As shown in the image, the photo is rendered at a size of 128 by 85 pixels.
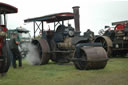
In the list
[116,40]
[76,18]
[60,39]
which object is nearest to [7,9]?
[76,18]

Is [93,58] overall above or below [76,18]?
below

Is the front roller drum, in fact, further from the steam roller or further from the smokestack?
the smokestack

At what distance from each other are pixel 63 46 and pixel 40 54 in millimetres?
1108

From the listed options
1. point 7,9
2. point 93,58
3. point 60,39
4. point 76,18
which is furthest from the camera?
point 60,39

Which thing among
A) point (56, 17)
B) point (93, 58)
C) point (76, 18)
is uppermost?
point (56, 17)

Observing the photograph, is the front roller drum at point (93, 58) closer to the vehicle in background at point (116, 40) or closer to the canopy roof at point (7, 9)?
the canopy roof at point (7, 9)

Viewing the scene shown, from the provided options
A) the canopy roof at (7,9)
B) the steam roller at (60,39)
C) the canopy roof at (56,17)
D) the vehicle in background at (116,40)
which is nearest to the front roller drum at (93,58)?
the steam roller at (60,39)

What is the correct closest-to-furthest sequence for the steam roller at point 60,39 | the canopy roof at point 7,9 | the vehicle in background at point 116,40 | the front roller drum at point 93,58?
the canopy roof at point 7,9, the front roller drum at point 93,58, the steam roller at point 60,39, the vehicle in background at point 116,40

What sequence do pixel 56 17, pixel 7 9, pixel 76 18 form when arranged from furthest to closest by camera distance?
1. pixel 56 17
2. pixel 76 18
3. pixel 7 9

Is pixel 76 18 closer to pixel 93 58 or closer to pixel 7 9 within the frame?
pixel 93 58

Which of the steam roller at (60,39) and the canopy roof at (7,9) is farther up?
the canopy roof at (7,9)

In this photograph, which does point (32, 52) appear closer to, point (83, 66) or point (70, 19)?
point (70, 19)

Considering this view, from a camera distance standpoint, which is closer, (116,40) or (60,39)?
(60,39)

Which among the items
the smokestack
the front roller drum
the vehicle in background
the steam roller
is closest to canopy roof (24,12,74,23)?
the steam roller
